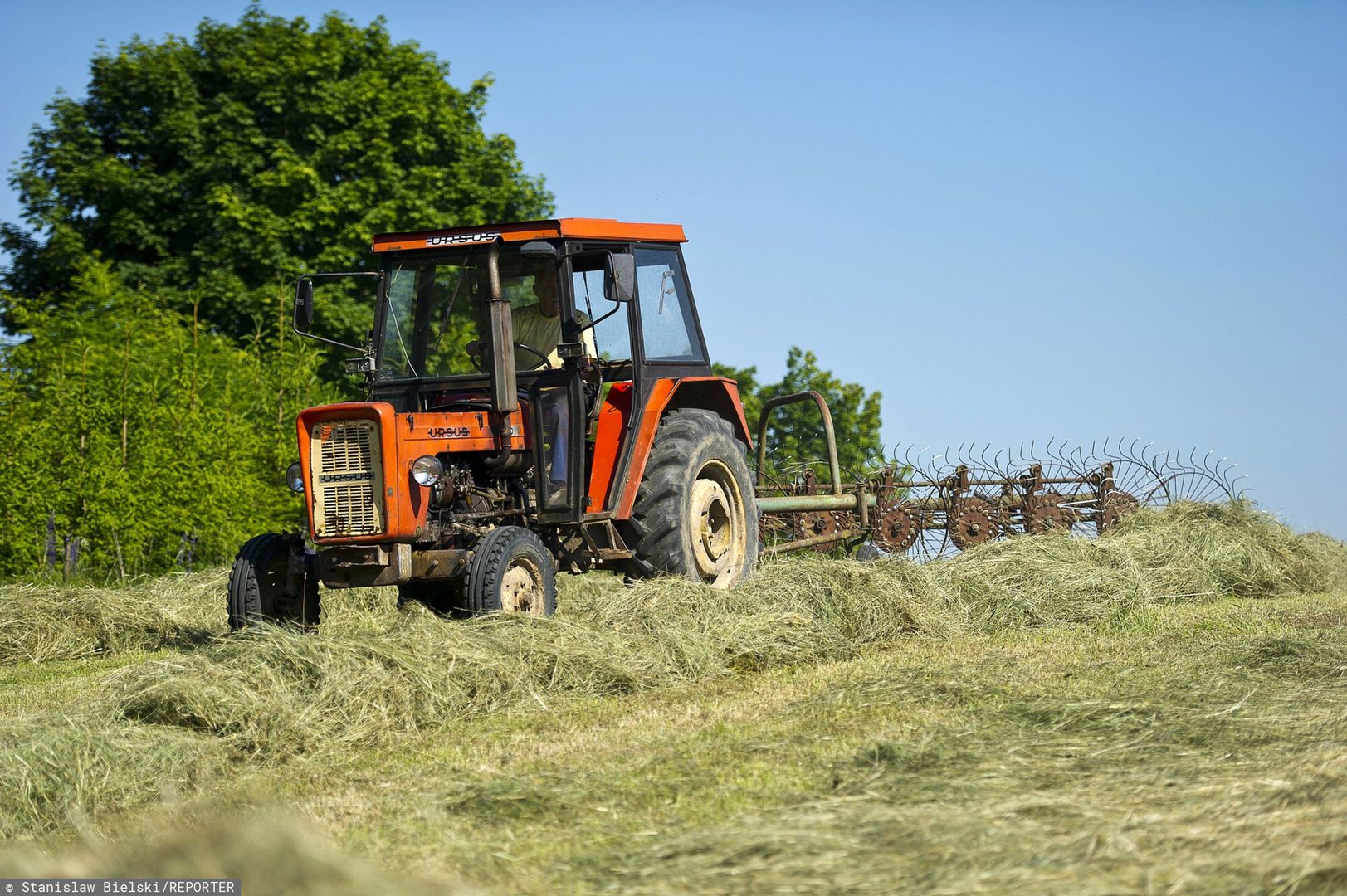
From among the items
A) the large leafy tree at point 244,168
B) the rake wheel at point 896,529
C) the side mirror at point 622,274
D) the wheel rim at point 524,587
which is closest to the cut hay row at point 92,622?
the wheel rim at point 524,587

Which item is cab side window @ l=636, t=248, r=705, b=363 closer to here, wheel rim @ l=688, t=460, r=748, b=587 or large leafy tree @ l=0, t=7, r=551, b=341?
wheel rim @ l=688, t=460, r=748, b=587

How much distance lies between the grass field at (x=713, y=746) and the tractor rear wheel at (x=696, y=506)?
53cm

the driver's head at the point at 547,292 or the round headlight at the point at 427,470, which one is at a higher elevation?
the driver's head at the point at 547,292

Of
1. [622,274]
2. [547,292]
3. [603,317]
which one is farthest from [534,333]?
[622,274]

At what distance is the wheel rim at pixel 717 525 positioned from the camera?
893 cm

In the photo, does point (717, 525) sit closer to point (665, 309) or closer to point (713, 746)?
point (665, 309)

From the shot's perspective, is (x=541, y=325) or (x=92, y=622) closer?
(x=541, y=325)

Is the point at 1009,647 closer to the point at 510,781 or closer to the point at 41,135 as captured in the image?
the point at 510,781

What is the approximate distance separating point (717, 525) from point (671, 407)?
89 centimetres

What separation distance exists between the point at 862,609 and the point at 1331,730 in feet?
11.6

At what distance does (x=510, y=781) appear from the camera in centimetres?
442

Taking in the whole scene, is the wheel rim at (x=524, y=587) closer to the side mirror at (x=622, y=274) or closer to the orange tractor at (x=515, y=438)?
the orange tractor at (x=515, y=438)

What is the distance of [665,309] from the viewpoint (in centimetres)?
895

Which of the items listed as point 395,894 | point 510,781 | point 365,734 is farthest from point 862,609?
point 395,894
